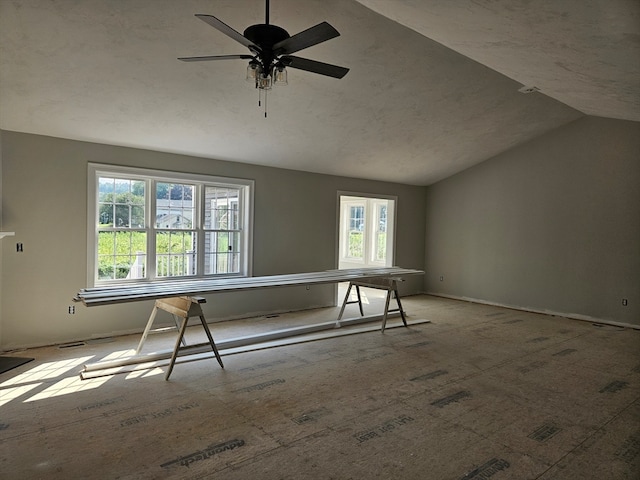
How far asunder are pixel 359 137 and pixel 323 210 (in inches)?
62.6

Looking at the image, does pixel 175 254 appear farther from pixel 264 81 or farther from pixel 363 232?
pixel 363 232

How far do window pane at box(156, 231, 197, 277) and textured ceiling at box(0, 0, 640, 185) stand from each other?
113 cm

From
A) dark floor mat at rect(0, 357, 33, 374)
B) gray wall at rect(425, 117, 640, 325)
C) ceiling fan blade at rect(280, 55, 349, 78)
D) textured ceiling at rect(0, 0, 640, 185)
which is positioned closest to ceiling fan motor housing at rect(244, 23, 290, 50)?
ceiling fan blade at rect(280, 55, 349, 78)

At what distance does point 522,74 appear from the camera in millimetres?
4207

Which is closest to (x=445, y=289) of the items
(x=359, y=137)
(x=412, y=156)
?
(x=412, y=156)

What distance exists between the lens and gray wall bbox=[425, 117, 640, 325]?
19.8 feet

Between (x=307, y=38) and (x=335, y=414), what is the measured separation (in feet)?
8.35

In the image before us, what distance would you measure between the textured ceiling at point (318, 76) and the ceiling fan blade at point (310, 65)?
72 cm

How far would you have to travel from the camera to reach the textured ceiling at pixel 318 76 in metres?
2.94

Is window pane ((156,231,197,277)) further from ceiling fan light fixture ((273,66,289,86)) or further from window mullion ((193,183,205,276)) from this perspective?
ceiling fan light fixture ((273,66,289,86))

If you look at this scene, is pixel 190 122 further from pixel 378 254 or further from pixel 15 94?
pixel 378 254

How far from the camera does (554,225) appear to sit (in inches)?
264

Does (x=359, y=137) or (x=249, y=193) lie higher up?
(x=359, y=137)

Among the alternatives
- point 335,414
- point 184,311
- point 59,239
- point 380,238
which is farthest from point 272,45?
point 380,238
